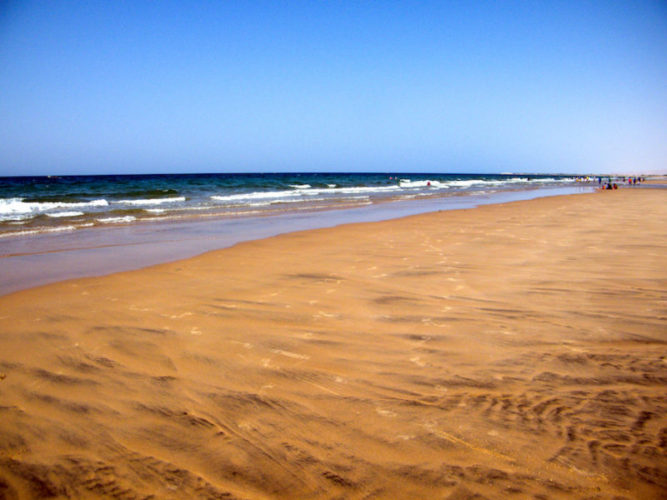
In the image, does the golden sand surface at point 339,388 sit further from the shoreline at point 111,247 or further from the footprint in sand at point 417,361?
the shoreline at point 111,247

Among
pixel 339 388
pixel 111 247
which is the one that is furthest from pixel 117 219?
pixel 339 388

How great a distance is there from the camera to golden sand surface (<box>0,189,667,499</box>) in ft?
6.35

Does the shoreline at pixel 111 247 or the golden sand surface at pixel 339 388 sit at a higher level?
the shoreline at pixel 111 247

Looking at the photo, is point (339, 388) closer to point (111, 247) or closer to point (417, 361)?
point (417, 361)

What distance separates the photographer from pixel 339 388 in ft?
8.77

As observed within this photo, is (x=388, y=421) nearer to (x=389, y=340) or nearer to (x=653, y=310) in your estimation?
(x=389, y=340)

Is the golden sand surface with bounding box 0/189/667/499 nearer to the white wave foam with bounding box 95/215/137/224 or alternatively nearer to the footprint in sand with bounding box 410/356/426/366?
the footprint in sand with bounding box 410/356/426/366

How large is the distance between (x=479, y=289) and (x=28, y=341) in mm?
4548

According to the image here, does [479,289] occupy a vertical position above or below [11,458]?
above

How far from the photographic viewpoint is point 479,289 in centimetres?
475

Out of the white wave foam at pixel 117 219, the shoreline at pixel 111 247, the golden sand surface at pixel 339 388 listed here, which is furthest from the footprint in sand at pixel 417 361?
the white wave foam at pixel 117 219

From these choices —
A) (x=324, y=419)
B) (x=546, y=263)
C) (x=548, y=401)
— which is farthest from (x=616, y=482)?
(x=546, y=263)

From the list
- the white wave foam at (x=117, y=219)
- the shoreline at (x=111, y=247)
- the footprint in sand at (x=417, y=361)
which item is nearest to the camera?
the footprint in sand at (x=417, y=361)

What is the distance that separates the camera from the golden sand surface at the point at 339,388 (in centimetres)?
194
